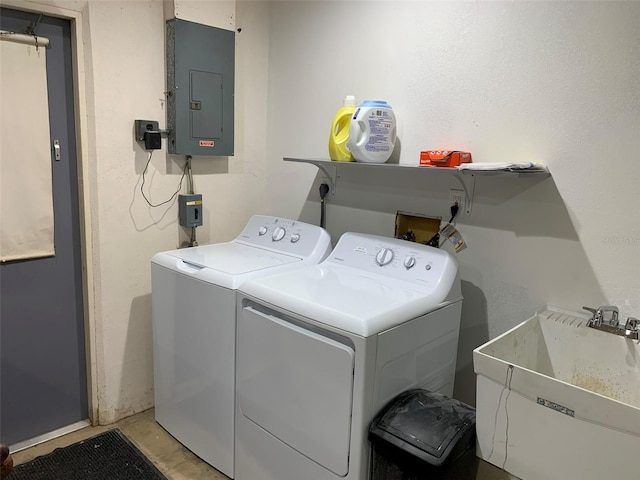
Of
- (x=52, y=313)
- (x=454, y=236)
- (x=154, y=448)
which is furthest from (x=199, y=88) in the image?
(x=154, y=448)

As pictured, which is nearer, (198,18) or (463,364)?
(463,364)

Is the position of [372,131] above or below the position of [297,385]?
above

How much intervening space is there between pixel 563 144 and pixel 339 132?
3.11 feet

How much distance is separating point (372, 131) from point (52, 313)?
5.52 ft

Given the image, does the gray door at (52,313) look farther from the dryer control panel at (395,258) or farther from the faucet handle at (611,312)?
the faucet handle at (611,312)

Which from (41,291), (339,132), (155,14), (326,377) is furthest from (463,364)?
(155,14)

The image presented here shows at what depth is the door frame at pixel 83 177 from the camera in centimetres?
197

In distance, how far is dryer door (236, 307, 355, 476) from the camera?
1.48 meters

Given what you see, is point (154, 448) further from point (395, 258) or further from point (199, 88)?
point (199, 88)

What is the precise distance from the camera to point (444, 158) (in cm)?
185

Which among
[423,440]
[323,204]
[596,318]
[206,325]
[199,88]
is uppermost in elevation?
[199,88]

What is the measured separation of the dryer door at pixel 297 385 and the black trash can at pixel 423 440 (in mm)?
120

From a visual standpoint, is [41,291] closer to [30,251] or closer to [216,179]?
[30,251]

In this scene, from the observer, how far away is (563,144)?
1.67 m
